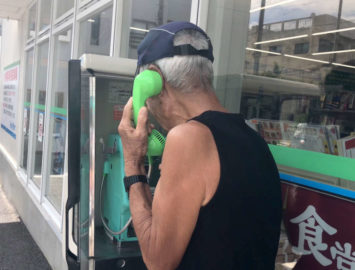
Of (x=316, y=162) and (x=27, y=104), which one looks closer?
(x=316, y=162)

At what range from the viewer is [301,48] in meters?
1.88

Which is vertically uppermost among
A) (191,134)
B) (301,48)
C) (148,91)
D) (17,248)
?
(301,48)

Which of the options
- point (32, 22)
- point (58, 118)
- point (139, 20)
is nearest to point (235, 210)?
point (139, 20)

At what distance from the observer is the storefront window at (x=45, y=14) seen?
5.48m

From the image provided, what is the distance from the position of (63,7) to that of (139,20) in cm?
212

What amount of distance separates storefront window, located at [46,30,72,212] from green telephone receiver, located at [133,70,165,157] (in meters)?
3.48

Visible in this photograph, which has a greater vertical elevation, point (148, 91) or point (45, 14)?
point (45, 14)

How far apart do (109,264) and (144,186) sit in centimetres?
62

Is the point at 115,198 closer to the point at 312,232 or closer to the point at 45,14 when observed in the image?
the point at 312,232

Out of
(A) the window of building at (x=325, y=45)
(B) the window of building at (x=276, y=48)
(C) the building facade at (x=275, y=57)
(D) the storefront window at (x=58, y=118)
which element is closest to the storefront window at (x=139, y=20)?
(C) the building facade at (x=275, y=57)

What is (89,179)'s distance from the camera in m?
1.64

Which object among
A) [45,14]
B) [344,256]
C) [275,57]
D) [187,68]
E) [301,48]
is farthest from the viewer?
[45,14]

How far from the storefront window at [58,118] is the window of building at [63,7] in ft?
0.85

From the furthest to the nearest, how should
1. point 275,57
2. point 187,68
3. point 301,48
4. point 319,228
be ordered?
point 275,57 < point 301,48 < point 319,228 < point 187,68
